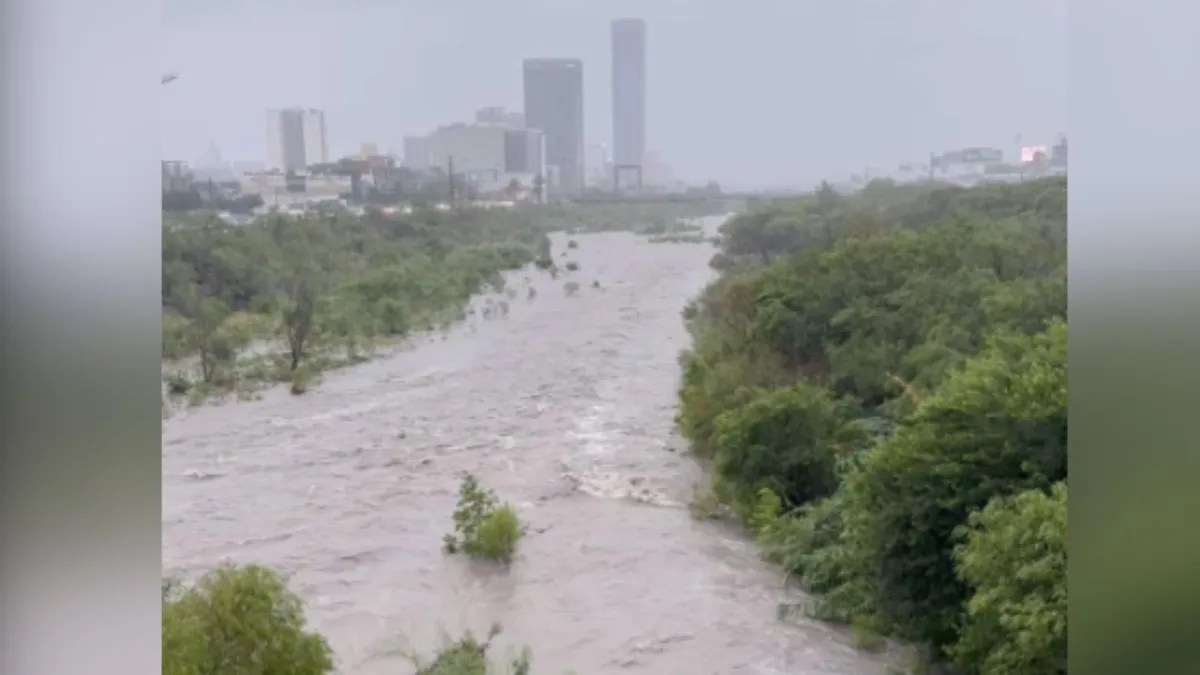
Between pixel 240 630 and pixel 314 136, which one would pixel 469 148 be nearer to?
pixel 314 136

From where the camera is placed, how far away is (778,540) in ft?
5.40

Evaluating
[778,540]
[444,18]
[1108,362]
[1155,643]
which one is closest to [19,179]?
[444,18]

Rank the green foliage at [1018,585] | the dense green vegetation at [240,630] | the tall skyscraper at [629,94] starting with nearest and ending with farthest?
the green foliage at [1018,585]
the tall skyscraper at [629,94]
the dense green vegetation at [240,630]

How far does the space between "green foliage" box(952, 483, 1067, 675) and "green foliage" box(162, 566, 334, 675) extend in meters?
0.87

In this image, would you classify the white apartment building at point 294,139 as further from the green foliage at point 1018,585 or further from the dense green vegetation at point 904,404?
the green foliage at point 1018,585

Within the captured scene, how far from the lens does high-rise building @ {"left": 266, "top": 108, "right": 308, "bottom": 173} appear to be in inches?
67.9

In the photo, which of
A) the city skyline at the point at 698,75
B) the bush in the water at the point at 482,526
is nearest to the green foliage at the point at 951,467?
the city skyline at the point at 698,75

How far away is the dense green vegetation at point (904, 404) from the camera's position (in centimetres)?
154

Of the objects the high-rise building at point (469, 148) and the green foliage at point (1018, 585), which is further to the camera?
the high-rise building at point (469, 148)

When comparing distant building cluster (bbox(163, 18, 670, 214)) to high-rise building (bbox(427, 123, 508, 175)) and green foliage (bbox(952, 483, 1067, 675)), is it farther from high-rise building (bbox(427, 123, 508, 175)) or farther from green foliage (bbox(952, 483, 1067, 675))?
green foliage (bbox(952, 483, 1067, 675))

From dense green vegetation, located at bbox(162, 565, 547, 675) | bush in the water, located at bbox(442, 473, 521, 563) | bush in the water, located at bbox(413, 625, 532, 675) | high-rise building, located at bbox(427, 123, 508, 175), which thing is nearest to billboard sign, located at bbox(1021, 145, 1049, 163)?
high-rise building, located at bbox(427, 123, 508, 175)

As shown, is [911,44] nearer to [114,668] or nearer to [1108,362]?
[1108,362]

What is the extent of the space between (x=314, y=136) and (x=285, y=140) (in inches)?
1.8

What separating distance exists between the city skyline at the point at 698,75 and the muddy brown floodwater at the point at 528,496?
7.6 inches
